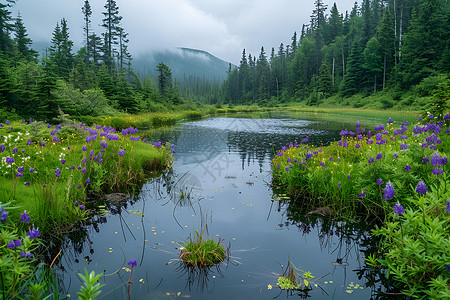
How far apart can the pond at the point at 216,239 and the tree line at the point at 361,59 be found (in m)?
42.5

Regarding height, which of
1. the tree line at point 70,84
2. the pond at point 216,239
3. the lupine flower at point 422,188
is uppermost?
the tree line at point 70,84

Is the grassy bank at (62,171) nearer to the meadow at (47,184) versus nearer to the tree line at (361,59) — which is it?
the meadow at (47,184)

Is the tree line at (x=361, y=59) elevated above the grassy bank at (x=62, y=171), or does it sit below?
above

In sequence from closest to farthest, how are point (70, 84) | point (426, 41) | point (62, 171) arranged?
point (62, 171) < point (70, 84) < point (426, 41)

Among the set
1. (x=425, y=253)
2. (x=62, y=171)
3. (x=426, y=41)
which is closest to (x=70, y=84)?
(x=62, y=171)

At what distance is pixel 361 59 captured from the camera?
193 ft

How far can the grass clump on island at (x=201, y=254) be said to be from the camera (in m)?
4.34

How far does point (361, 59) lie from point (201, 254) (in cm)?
6544

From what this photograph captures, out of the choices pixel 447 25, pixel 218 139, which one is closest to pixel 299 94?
pixel 447 25

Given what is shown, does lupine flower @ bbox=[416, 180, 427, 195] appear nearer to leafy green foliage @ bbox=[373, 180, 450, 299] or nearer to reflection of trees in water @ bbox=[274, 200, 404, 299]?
leafy green foliage @ bbox=[373, 180, 450, 299]

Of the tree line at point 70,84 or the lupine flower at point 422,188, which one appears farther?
the tree line at point 70,84

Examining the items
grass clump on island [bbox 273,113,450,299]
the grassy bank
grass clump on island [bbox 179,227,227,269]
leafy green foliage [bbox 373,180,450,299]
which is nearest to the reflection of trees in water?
grass clump on island [bbox 273,113,450,299]

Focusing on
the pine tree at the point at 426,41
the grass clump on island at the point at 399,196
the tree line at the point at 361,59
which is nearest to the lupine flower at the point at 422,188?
the grass clump on island at the point at 399,196

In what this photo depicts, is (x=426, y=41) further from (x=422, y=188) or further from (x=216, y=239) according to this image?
(x=216, y=239)
